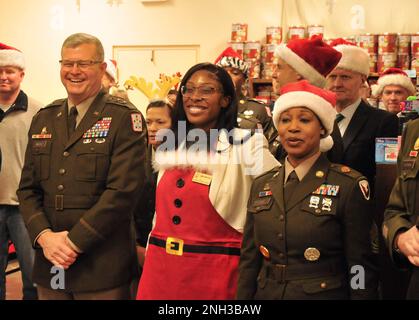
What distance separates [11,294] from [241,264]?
109 inches

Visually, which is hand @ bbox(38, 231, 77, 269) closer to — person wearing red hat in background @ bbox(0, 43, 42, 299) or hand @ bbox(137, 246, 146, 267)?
hand @ bbox(137, 246, 146, 267)

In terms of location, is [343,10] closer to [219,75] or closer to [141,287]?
[219,75]

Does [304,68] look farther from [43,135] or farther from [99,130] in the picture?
[43,135]

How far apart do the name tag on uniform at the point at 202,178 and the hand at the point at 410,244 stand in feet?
2.52

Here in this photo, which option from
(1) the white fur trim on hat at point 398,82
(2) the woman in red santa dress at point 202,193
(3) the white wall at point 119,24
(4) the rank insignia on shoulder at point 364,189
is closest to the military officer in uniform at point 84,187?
(2) the woman in red santa dress at point 202,193

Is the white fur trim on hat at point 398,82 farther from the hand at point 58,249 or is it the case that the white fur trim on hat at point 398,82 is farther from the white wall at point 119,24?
the hand at point 58,249

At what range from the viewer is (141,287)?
2.23 meters

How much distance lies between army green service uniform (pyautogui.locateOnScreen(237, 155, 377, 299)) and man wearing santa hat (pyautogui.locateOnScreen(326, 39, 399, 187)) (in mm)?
753

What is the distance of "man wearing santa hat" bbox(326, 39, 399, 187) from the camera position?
107 inches

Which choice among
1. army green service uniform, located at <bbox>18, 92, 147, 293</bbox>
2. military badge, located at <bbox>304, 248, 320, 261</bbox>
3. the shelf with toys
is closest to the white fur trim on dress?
military badge, located at <bbox>304, 248, 320, 261</bbox>

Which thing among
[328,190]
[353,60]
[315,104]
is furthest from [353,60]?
[328,190]

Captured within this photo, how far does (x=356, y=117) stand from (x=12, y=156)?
212cm

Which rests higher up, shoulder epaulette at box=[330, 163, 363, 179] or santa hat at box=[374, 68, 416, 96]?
santa hat at box=[374, 68, 416, 96]
